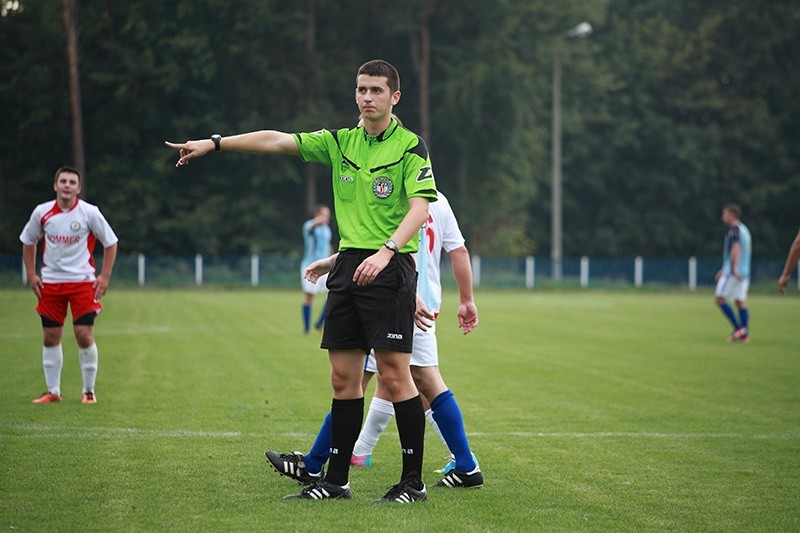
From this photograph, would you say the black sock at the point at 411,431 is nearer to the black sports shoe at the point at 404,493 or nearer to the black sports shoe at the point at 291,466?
the black sports shoe at the point at 404,493

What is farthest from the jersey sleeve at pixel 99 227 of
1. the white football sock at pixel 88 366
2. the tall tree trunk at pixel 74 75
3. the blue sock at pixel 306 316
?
the tall tree trunk at pixel 74 75

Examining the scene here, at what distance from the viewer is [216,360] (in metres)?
14.0

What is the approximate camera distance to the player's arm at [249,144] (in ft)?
18.4

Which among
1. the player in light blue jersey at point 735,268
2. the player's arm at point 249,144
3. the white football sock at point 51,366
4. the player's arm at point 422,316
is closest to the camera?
the player's arm at point 249,144

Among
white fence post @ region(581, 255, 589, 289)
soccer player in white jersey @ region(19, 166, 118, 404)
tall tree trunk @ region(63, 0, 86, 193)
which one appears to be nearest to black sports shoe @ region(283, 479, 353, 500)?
soccer player in white jersey @ region(19, 166, 118, 404)

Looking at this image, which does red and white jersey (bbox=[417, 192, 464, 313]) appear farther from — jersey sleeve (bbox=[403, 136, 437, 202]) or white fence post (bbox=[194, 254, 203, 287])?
white fence post (bbox=[194, 254, 203, 287])

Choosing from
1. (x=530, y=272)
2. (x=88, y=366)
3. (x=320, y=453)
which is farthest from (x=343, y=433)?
(x=530, y=272)

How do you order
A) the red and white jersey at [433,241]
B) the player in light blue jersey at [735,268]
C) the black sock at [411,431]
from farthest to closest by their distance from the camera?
the player in light blue jersey at [735,268]
the red and white jersey at [433,241]
the black sock at [411,431]

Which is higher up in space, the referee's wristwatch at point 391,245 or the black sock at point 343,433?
the referee's wristwatch at point 391,245

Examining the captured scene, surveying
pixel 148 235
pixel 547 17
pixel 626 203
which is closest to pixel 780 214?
pixel 626 203

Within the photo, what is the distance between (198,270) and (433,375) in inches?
1455

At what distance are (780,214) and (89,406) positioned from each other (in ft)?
178

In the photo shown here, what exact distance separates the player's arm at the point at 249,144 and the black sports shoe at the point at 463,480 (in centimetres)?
224

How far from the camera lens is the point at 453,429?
→ 6559 mm
